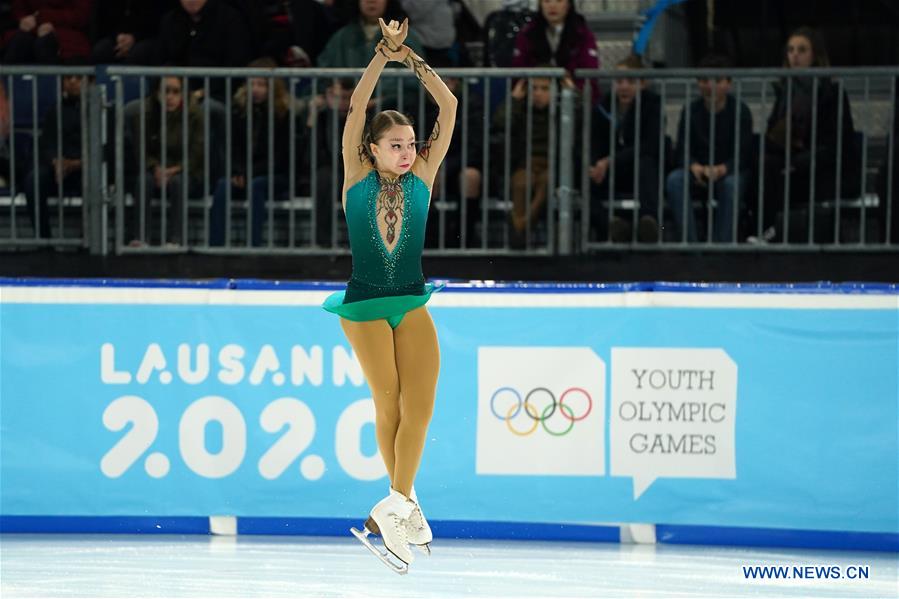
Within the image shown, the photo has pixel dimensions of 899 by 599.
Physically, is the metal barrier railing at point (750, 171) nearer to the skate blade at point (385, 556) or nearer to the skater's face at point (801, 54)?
the skater's face at point (801, 54)

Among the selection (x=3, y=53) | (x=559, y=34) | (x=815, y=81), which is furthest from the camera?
(x=3, y=53)

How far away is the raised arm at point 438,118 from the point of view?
6148mm

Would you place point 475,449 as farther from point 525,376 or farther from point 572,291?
point 572,291

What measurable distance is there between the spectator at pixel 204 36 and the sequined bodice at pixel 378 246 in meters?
4.18

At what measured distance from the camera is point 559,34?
33.0ft

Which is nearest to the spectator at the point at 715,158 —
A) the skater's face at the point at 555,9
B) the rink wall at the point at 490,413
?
the skater's face at the point at 555,9

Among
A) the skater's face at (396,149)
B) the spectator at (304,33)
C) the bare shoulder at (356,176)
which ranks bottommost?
the bare shoulder at (356,176)

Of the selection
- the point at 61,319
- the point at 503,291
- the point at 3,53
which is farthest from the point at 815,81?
the point at 3,53

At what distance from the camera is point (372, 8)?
10.0m

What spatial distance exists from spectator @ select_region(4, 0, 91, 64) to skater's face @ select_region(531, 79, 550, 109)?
361 cm

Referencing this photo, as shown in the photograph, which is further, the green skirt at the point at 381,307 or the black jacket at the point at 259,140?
the black jacket at the point at 259,140

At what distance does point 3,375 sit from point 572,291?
337 centimetres

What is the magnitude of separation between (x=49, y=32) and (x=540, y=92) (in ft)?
12.4

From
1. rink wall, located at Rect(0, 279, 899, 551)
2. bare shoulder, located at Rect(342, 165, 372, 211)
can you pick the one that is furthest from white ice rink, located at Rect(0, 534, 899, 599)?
bare shoulder, located at Rect(342, 165, 372, 211)
